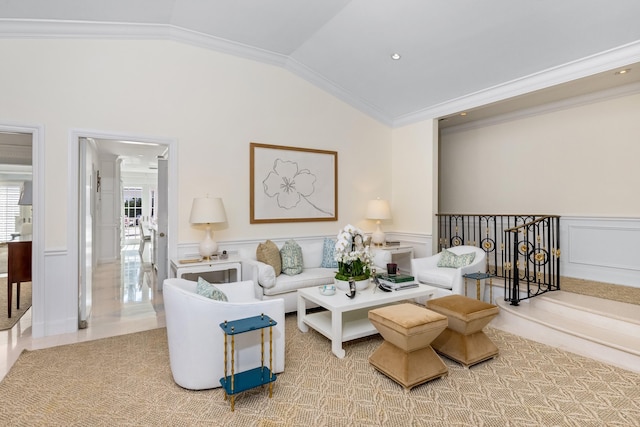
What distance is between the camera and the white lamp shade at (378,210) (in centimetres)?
543

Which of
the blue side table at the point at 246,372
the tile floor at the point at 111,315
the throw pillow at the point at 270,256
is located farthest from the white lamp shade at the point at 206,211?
the blue side table at the point at 246,372

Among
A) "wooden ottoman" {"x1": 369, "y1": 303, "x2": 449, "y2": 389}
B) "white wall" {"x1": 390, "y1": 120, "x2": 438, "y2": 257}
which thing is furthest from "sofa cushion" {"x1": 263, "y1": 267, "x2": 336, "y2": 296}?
"white wall" {"x1": 390, "y1": 120, "x2": 438, "y2": 257}

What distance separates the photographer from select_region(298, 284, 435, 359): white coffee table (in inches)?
121

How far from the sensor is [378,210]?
214 inches

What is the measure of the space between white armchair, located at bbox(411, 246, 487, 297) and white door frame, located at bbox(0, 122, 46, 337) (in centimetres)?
441

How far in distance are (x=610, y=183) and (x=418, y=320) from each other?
13.5 feet

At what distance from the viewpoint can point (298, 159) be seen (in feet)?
16.8

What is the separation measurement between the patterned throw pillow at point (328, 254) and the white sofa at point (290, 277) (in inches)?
2.4

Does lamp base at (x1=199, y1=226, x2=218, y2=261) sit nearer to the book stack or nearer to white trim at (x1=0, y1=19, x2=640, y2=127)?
the book stack

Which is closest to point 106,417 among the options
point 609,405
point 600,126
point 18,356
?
point 18,356

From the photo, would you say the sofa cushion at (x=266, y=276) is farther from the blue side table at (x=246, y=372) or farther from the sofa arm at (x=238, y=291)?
the blue side table at (x=246, y=372)

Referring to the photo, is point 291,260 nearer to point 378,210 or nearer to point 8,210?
point 378,210

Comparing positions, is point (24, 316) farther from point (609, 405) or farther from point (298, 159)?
point (609, 405)

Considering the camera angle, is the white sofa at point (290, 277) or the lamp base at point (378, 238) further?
the lamp base at point (378, 238)
